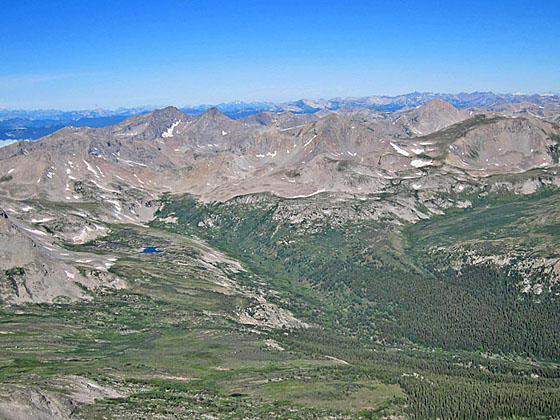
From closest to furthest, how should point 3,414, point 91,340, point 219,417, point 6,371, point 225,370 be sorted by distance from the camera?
point 3,414 < point 219,417 < point 6,371 < point 225,370 < point 91,340

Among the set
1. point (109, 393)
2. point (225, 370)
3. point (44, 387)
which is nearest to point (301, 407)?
point (225, 370)

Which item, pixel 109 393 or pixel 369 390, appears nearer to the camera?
pixel 109 393

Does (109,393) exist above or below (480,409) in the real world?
above

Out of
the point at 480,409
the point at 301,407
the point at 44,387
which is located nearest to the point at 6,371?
the point at 44,387

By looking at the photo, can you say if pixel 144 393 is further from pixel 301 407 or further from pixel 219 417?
pixel 301 407

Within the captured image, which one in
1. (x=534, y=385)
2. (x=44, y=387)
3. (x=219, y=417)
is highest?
(x=44, y=387)

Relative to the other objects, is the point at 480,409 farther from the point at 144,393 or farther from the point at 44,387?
the point at 44,387

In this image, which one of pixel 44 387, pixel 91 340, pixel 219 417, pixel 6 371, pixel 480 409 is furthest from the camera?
pixel 91 340

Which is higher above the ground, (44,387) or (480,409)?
(44,387)

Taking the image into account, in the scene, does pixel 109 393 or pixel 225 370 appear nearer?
pixel 109 393
